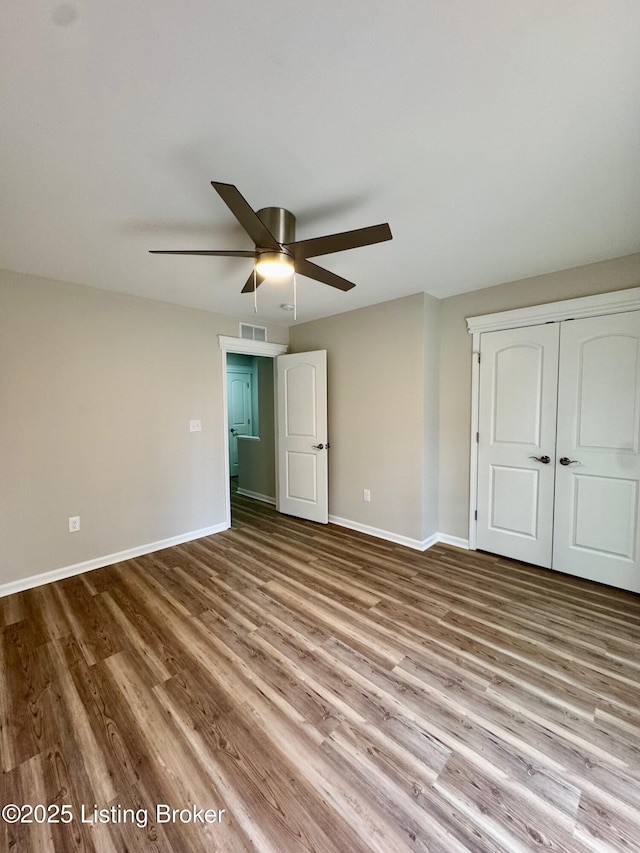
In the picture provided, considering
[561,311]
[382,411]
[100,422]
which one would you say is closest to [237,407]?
[100,422]

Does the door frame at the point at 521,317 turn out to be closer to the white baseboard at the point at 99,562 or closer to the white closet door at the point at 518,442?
the white closet door at the point at 518,442

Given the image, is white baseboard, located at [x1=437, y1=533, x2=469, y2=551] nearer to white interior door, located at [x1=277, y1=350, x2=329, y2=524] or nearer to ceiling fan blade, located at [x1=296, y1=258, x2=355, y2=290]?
white interior door, located at [x1=277, y1=350, x2=329, y2=524]

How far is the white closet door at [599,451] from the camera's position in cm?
249

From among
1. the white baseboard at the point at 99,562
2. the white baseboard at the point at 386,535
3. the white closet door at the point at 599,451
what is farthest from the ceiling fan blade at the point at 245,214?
the white baseboard at the point at 99,562

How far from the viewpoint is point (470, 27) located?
0.98m

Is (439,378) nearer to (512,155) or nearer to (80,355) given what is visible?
(512,155)

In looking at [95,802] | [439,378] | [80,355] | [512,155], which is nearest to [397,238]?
[512,155]

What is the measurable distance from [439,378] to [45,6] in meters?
3.25

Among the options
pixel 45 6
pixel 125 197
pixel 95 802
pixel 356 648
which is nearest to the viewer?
pixel 45 6

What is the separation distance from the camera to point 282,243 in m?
1.79

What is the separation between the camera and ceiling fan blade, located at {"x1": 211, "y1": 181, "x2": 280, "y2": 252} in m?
1.26

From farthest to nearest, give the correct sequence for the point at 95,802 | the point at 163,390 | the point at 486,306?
the point at 163,390
the point at 486,306
the point at 95,802

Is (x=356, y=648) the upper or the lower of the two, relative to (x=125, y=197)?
lower

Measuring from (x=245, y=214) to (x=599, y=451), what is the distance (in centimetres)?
294
